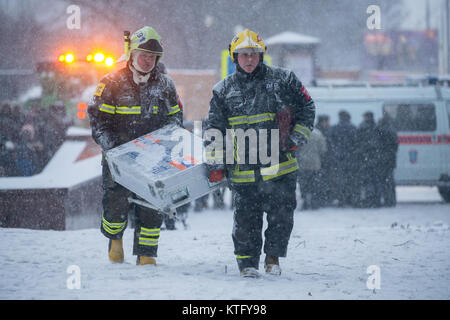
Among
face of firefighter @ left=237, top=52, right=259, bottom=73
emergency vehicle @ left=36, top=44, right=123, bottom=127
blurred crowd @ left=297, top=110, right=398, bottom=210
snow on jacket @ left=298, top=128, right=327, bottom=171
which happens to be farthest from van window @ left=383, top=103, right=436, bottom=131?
face of firefighter @ left=237, top=52, right=259, bottom=73

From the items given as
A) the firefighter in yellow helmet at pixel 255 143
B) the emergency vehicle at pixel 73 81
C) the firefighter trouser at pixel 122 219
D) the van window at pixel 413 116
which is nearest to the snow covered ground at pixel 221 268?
the firefighter trouser at pixel 122 219

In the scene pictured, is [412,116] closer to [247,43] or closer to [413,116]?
[413,116]

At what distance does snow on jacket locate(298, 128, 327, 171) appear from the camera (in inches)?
525

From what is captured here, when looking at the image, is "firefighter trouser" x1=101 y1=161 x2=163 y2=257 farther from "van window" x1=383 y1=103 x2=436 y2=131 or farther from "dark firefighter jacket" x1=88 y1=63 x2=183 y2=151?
"van window" x1=383 y1=103 x2=436 y2=131

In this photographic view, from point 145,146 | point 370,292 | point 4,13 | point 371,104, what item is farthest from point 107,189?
point 4,13

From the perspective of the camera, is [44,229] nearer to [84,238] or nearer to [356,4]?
[84,238]

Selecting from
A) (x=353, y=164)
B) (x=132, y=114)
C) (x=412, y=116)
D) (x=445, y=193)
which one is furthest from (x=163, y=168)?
(x=445, y=193)

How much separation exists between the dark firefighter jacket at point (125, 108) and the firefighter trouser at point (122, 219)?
0.92ft

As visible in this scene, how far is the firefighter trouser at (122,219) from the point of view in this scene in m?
5.73

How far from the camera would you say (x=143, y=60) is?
222 inches

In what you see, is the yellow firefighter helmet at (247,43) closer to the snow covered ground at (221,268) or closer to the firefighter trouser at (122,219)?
the firefighter trouser at (122,219)

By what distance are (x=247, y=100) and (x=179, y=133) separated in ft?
2.13

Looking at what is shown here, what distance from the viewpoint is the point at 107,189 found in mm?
5723
